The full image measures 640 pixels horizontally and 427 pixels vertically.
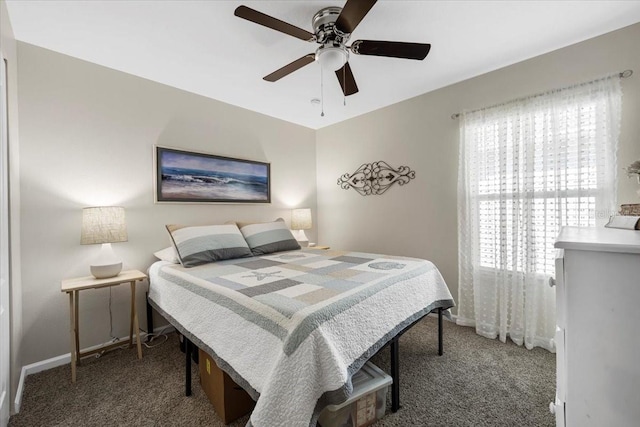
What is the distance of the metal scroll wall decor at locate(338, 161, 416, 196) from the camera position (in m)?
3.26

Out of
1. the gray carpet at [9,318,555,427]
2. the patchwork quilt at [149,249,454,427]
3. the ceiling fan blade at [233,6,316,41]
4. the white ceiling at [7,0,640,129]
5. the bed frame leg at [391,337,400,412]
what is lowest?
the gray carpet at [9,318,555,427]

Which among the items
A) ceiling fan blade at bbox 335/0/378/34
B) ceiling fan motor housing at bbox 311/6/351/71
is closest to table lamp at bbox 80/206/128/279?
ceiling fan motor housing at bbox 311/6/351/71

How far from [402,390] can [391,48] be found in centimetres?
222

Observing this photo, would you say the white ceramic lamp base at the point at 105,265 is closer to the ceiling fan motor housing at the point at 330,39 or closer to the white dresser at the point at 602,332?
the ceiling fan motor housing at the point at 330,39

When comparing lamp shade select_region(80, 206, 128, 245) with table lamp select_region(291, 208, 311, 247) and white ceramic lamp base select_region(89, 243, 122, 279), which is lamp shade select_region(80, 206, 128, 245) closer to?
white ceramic lamp base select_region(89, 243, 122, 279)

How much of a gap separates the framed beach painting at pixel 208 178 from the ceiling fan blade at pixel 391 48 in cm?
203

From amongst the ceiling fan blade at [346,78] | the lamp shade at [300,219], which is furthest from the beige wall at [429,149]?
the ceiling fan blade at [346,78]

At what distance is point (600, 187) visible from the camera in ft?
6.59

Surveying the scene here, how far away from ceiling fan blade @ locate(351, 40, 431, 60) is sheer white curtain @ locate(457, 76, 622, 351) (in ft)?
4.15

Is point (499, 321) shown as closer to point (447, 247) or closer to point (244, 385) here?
point (447, 247)

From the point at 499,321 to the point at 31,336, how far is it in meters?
3.89

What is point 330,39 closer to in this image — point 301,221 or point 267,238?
point 267,238

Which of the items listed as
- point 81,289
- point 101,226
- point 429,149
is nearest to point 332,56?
point 429,149

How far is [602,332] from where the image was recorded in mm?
842
